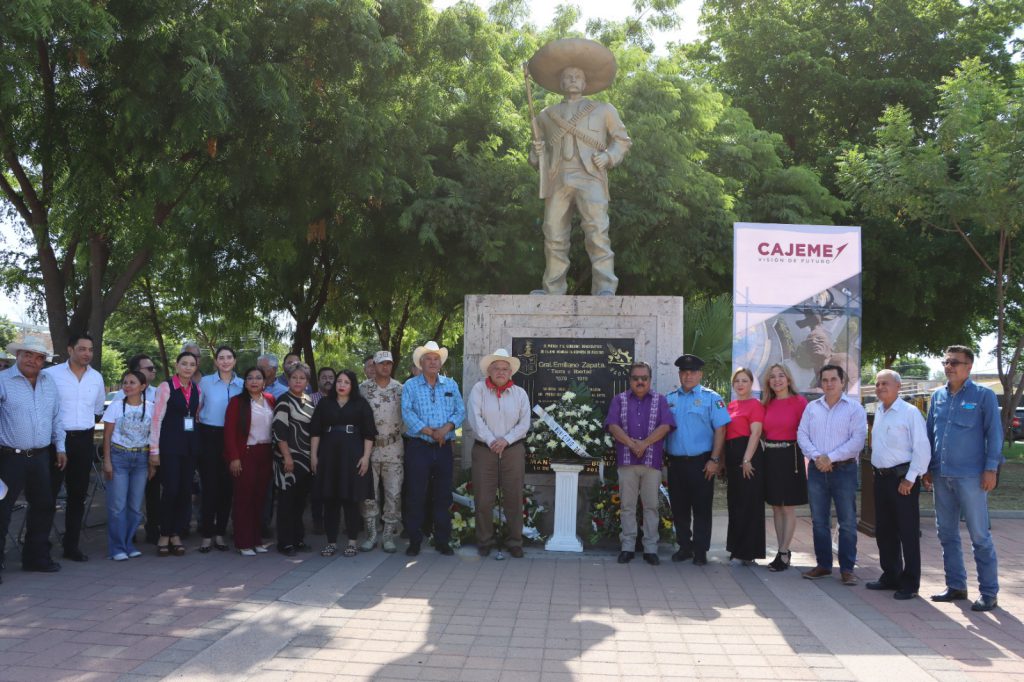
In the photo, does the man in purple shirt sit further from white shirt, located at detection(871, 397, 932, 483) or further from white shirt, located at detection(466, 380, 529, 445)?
white shirt, located at detection(871, 397, 932, 483)

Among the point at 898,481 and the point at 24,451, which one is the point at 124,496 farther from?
the point at 898,481

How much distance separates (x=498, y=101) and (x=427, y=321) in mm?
10006

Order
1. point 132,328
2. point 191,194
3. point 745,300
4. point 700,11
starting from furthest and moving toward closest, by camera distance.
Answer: point 132,328, point 700,11, point 191,194, point 745,300

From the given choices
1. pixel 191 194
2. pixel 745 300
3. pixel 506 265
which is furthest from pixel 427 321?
pixel 745 300

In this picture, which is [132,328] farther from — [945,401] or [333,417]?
[945,401]

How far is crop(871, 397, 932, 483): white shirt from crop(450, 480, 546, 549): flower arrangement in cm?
317

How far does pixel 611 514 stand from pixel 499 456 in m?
1.25

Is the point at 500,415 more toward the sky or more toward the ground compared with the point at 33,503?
more toward the sky

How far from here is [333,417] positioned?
24.9 feet

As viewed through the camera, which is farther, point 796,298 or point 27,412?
point 796,298

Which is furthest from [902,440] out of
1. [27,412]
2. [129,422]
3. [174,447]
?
[27,412]

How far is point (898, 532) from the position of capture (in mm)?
6531

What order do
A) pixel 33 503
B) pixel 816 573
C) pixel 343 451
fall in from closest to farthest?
pixel 33 503 < pixel 816 573 < pixel 343 451

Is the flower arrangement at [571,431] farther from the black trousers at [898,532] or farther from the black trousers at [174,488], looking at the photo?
the black trousers at [174,488]
